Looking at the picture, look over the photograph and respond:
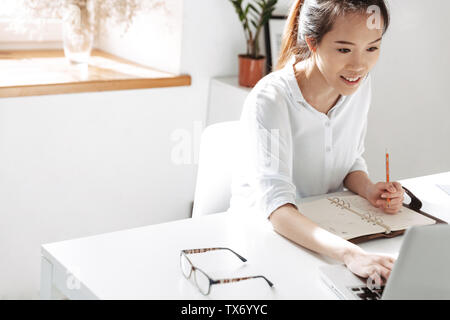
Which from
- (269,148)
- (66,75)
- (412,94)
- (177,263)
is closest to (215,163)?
(269,148)

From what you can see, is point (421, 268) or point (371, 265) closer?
point (421, 268)

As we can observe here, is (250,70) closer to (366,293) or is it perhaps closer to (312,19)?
(312,19)

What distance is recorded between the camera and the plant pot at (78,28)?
2410 mm

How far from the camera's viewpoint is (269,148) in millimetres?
1418

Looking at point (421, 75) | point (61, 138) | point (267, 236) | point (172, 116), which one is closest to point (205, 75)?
point (172, 116)

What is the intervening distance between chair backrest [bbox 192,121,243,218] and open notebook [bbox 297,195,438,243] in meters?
0.26

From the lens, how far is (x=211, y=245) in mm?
1240

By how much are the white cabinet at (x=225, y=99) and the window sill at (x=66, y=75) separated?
12cm

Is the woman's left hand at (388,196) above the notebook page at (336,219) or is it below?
above

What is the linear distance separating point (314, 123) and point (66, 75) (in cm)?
121

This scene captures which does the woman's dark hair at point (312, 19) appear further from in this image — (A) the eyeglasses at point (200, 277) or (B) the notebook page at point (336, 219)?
(A) the eyeglasses at point (200, 277)

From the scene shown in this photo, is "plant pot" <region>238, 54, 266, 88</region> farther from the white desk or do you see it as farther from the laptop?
→ the laptop

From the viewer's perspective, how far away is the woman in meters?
1.36

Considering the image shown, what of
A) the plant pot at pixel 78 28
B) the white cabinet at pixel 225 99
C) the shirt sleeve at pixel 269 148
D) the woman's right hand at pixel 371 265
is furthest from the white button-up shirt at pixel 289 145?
the plant pot at pixel 78 28
